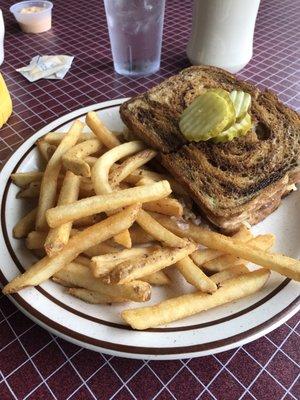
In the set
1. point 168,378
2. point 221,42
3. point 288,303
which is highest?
point 221,42

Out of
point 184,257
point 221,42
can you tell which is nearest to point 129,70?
point 221,42

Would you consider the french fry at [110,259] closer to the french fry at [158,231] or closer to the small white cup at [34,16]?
the french fry at [158,231]

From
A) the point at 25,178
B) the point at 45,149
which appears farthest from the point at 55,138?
the point at 25,178

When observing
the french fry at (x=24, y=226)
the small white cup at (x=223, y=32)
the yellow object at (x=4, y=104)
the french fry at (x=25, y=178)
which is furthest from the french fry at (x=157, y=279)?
the small white cup at (x=223, y=32)

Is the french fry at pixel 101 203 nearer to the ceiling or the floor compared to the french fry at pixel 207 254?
nearer to the ceiling

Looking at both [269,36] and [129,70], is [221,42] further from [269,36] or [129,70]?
[269,36]

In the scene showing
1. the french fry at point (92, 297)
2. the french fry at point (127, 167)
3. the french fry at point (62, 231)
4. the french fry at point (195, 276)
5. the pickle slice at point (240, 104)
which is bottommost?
the french fry at point (92, 297)
